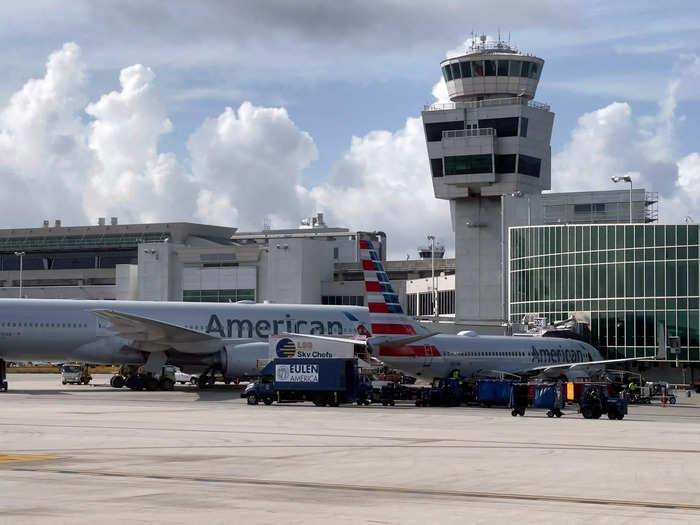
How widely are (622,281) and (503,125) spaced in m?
23.0

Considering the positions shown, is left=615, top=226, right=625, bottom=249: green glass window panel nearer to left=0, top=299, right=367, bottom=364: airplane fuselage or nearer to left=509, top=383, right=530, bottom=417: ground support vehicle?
left=0, top=299, right=367, bottom=364: airplane fuselage

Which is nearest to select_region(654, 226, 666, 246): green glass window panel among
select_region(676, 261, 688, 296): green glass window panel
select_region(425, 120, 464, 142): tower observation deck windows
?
select_region(676, 261, 688, 296): green glass window panel

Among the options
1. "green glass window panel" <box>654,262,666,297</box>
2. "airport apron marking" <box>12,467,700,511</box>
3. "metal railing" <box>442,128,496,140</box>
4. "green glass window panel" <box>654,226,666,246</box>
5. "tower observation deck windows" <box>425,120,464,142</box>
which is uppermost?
"tower observation deck windows" <box>425,120,464,142</box>

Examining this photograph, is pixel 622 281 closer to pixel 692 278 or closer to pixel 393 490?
pixel 692 278

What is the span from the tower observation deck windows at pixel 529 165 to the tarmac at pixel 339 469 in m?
56.3

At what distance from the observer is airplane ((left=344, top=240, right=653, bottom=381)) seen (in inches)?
1800

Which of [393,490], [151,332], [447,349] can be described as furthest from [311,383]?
[393,490]

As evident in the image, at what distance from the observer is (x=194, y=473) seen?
18719 millimetres

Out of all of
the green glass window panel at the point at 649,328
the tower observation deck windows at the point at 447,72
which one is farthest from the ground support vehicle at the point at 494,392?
the tower observation deck windows at the point at 447,72

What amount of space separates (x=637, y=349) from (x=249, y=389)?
38.5 metres

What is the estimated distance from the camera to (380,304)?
45.7 m

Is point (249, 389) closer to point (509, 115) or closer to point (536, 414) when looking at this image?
point (536, 414)

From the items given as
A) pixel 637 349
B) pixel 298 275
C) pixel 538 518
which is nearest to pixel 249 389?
pixel 538 518

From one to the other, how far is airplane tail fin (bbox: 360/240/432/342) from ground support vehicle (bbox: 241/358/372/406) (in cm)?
281
